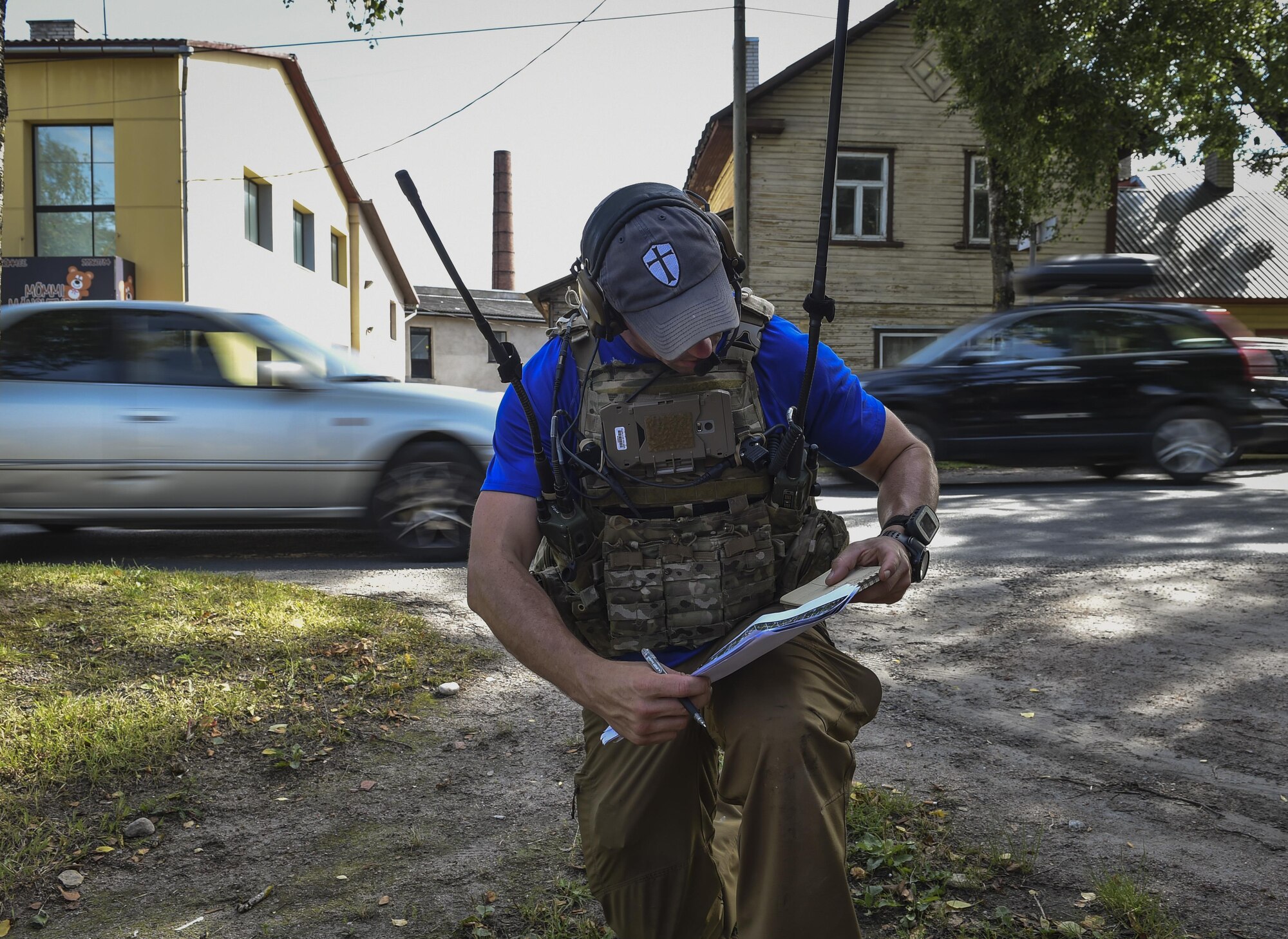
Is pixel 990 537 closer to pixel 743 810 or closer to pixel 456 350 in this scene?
pixel 743 810

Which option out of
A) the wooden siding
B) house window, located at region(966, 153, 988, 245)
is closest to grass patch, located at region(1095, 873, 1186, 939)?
the wooden siding

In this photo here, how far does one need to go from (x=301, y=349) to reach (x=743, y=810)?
586 centimetres

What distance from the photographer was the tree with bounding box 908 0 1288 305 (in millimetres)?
16547

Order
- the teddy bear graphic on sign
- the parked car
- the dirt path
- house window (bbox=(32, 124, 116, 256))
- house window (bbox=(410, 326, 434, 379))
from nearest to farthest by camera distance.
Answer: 1. the dirt path
2. the parked car
3. the teddy bear graphic on sign
4. house window (bbox=(32, 124, 116, 256))
5. house window (bbox=(410, 326, 434, 379))

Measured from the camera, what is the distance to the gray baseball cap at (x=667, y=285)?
2.16 m

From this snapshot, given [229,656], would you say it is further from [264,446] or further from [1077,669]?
[1077,669]

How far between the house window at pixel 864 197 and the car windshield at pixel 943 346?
10928 millimetres

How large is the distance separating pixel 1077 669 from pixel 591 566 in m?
2.92

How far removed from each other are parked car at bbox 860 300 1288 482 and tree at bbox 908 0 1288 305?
7.08 meters

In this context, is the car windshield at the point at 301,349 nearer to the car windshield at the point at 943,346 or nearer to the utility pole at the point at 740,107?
the car windshield at the point at 943,346

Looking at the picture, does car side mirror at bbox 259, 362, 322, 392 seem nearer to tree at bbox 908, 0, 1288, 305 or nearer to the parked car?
the parked car

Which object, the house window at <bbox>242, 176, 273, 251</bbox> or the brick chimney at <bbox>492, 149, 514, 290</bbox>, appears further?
the brick chimney at <bbox>492, 149, 514, 290</bbox>

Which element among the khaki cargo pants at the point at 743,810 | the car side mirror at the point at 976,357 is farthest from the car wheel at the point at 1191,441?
the khaki cargo pants at the point at 743,810

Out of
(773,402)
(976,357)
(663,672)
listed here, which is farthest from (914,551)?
(976,357)
